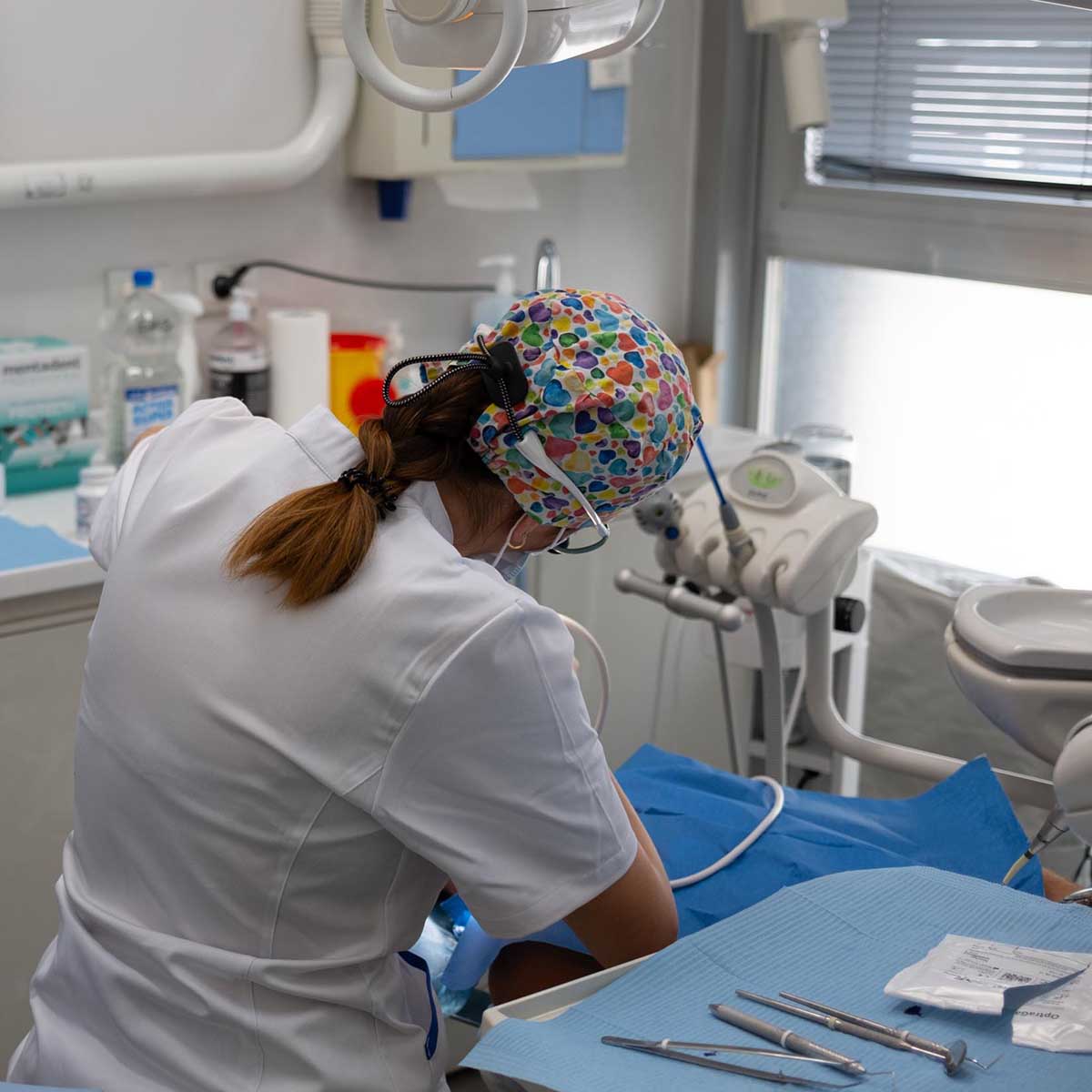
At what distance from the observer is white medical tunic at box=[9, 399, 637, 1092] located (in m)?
1.01

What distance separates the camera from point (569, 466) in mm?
1162

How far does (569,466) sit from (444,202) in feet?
5.11

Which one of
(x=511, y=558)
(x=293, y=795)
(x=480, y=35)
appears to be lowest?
(x=293, y=795)

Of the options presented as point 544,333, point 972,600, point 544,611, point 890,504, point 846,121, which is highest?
point 846,121

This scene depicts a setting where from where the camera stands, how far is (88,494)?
1.87m

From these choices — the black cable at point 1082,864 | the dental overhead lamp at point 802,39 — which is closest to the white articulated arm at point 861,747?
the dental overhead lamp at point 802,39

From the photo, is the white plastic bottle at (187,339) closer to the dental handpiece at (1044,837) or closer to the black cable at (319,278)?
the black cable at (319,278)

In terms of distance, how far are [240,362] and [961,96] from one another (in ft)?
4.52

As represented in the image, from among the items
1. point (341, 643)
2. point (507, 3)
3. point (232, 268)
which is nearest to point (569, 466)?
point (341, 643)

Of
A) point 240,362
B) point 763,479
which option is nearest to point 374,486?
point 763,479

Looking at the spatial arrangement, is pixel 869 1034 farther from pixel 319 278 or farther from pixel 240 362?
pixel 319 278

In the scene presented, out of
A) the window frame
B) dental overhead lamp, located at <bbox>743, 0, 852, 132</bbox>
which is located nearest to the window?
the window frame

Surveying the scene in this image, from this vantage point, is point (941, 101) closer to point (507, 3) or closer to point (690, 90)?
point (690, 90)

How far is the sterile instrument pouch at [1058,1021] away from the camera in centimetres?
98
